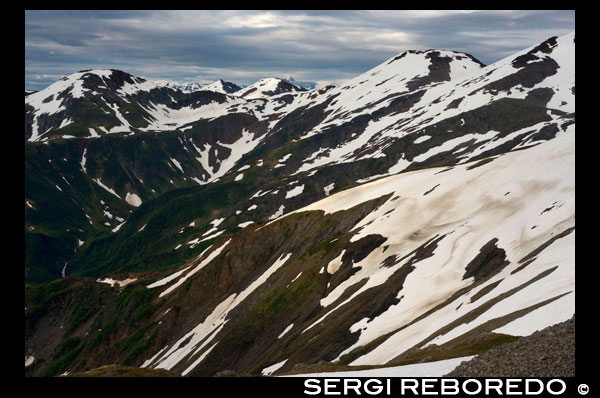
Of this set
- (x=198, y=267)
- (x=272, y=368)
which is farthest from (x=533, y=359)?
(x=198, y=267)

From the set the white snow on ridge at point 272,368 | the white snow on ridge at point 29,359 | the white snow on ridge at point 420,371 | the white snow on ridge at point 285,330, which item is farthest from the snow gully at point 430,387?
the white snow on ridge at point 29,359

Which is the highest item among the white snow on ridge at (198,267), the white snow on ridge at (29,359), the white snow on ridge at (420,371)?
the white snow on ridge at (420,371)

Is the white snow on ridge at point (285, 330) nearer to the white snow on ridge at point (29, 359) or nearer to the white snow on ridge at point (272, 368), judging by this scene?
the white snow on ridge at point (272, 368)

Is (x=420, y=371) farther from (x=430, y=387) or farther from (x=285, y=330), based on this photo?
(x=285, y=330)

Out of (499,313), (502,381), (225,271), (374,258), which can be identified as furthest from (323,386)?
(225,271)

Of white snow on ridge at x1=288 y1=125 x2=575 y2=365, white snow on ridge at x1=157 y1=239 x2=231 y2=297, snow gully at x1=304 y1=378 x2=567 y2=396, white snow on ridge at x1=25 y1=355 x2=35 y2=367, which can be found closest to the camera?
snow gully at x1=304 y1=378 x2=567 y2=396

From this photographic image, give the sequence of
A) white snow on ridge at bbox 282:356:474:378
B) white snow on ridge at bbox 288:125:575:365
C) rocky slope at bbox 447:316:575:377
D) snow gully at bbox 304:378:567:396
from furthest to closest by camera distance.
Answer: white snow on ridge at bbox 288:125:575:365, white snow on ridge at bbox 282:356:474:378, rocky slope at bbox 447:316:575:377, snow gully at bbox 304:378:567:396

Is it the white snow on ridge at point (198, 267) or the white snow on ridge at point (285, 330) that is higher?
the white snow on ridge at point (285, 330)

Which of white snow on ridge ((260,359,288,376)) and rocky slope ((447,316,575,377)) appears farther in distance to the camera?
white snow on ridge ((260,359,288,376))

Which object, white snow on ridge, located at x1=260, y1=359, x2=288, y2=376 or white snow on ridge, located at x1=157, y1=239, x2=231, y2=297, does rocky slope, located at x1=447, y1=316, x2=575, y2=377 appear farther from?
white snow on ridge, located at x1=157, y1=239, x2=231, y2=297

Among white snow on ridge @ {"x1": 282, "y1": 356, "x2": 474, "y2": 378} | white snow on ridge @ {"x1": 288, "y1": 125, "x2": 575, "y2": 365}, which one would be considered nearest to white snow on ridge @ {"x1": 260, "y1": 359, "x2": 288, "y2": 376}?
white snow on ridge @ {"x1": 288, "y1": 125, "x2": 575, "y2": 365}
